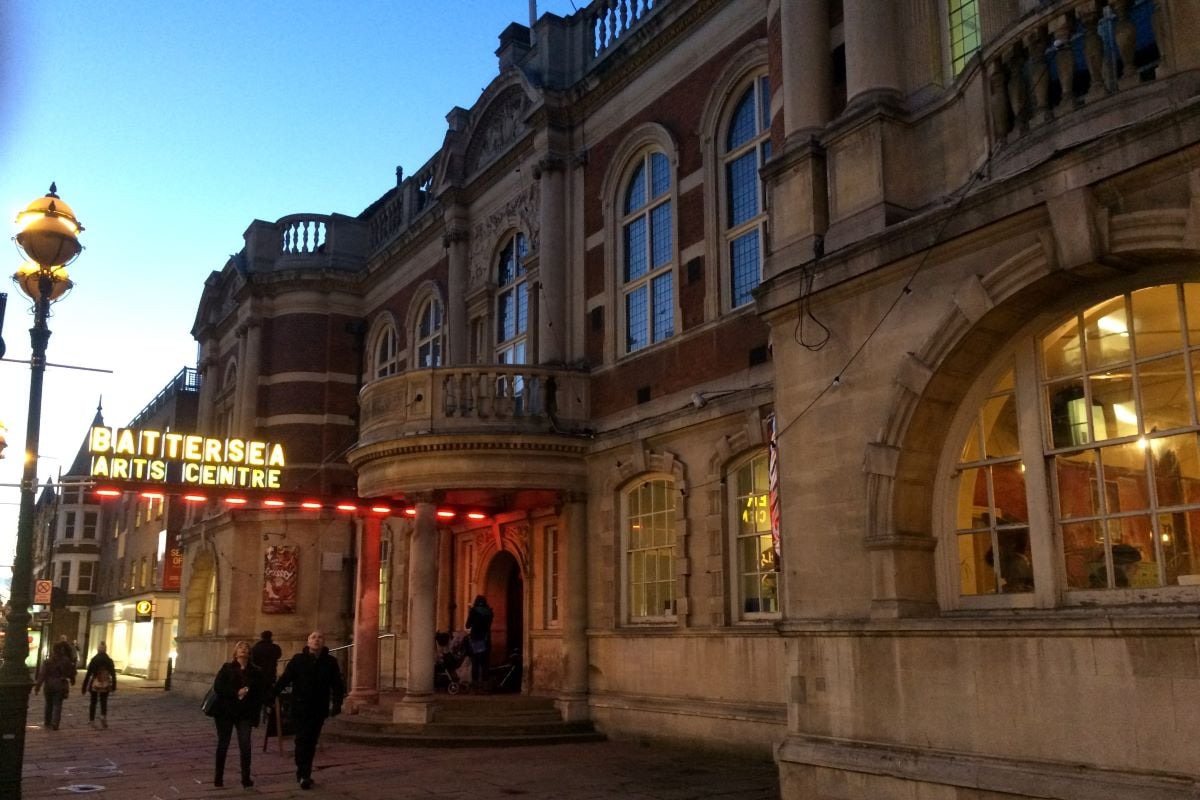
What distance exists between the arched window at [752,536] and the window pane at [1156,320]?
20.8ft

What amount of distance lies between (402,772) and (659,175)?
9573mm

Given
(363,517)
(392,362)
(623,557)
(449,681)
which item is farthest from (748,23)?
(392,362)

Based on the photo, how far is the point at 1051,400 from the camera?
28.5 feet

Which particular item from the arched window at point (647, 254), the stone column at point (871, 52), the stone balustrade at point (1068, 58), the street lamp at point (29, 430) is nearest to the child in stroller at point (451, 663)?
the arched window at point (647, 254)

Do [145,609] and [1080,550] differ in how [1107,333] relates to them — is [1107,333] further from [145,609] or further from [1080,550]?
[145,609]

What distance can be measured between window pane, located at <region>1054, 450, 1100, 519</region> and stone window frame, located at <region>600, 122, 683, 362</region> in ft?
27.4

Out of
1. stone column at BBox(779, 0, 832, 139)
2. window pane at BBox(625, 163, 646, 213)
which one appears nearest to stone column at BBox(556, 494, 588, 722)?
window pane at BBox(625, 163, 646, 213)

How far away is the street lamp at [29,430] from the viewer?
29.2ft

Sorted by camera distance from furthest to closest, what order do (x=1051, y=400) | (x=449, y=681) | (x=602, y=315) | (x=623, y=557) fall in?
(x=449, y=681) → (x=602, y=315) → (x=623, y=557) → (x=1051, y=400)

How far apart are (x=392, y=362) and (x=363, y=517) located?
7.36 metres

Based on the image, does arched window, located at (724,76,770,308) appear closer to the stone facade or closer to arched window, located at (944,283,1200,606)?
the stone facade

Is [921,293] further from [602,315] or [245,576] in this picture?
[245,576]

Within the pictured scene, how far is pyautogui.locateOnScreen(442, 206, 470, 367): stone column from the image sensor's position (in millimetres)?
22172

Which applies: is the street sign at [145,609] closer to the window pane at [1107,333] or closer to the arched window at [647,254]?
the arched window at [647,254]
